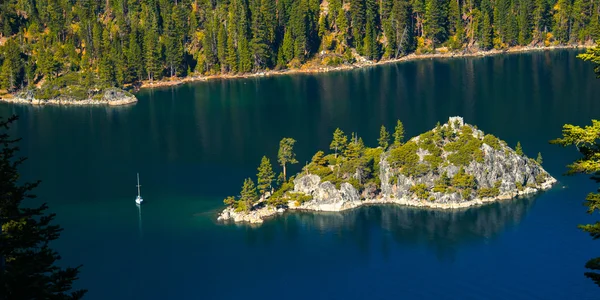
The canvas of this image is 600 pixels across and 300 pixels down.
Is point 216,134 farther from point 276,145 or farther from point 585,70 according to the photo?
point 585,70

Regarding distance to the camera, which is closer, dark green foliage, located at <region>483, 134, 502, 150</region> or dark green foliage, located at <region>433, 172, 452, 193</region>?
dark green foliage, located at <region>433, 172, 452, 193</region>

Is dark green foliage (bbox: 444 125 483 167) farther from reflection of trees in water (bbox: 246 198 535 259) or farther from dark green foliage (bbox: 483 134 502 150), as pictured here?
reflection of trees in water (bbox: 246 198 535 259)

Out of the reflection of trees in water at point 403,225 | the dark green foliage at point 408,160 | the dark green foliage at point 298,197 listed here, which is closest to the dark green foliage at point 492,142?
the reflection of trees in water at point 403,225

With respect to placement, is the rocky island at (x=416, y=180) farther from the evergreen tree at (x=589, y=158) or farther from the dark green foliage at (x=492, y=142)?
the evergreen tree at (x=589, y=158)

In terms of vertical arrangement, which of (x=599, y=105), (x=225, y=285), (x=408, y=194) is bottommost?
(x=225, y=285)

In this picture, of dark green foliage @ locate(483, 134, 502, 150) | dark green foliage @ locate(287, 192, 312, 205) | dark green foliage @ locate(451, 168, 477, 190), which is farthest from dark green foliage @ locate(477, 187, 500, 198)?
dark green foliage @ locate(287, 192, 312, 205)

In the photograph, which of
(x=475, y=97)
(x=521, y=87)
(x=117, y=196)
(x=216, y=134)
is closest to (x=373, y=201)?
(x=117, y=196)

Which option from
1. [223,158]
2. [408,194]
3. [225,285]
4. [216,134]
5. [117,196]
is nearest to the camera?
[225,285]
